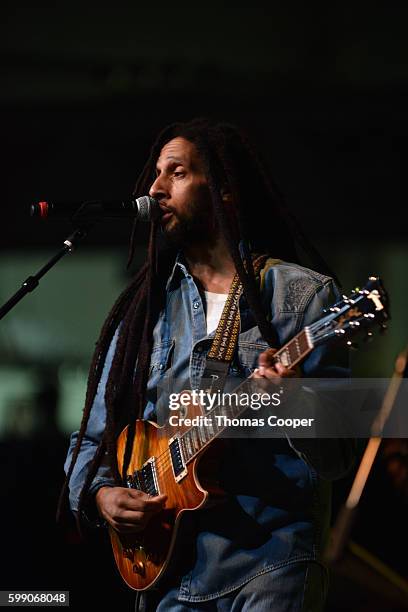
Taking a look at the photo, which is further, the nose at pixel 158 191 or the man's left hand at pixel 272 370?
the nose at pixel 158 191

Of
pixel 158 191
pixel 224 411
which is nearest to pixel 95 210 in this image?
pixel 158 191

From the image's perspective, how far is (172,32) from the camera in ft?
15.1

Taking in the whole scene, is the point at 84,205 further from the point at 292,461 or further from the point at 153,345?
the point at 292,461

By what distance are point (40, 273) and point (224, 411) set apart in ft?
1.94

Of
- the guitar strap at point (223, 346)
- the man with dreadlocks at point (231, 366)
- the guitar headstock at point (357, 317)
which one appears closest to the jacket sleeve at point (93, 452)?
the man with dreadlocks at point (231, 366)

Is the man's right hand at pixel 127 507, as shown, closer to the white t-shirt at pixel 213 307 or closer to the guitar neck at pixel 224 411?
the guitar neck at pixel 224 411

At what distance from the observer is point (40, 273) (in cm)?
226

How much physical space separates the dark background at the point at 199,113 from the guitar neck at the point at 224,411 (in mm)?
1928

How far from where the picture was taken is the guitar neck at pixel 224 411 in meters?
1.92

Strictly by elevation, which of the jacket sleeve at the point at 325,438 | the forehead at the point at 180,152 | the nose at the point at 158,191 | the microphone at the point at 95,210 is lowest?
the jacket sleeve at the point at 325,438

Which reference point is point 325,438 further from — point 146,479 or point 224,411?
point 146,479

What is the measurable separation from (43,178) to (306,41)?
1588mm

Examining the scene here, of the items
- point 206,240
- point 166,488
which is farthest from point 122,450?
point 206,240

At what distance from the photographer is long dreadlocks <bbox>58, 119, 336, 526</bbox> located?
2.33 m
